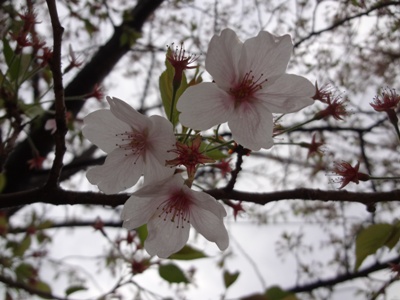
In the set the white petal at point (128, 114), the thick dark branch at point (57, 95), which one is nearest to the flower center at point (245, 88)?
the white petal at point (128, 114)

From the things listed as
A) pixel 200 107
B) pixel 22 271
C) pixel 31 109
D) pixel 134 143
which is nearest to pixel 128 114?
pixel 134 143

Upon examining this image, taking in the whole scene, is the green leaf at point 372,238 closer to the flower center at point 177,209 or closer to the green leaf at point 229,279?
the green leaf at point 229,279

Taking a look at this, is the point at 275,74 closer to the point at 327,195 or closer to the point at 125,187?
the point at 327,195

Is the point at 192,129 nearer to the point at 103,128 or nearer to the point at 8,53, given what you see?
the point at 103,128

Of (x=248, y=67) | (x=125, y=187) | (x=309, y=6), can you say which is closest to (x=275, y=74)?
(x=248, y=67)

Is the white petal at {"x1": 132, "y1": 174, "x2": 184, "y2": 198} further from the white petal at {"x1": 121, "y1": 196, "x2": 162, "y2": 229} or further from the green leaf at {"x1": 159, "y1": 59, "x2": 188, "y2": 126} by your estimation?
the green leaf at {"x1": 159, "y1": 59, "x2": 188, "y2": 126}
